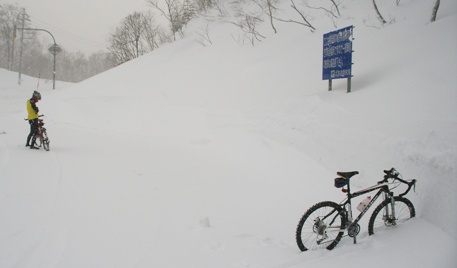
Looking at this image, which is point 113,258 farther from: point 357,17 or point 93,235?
point 357,17

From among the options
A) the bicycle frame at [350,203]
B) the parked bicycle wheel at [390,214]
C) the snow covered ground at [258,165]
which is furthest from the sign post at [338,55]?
the bicycle frame at [350,203]

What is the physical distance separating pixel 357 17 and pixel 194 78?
8.83 m

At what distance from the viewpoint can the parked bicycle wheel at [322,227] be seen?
3.83 m

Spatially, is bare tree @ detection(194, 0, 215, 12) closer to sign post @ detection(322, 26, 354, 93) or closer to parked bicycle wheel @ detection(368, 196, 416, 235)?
sign post @ detection(322, 26, 354, 93)

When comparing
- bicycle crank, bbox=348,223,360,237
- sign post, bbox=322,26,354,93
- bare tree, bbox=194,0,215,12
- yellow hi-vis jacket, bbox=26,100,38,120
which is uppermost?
bare tree, bbox=194,0,215,12

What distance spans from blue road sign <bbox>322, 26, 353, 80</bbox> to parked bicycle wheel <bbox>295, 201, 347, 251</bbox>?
4.93m

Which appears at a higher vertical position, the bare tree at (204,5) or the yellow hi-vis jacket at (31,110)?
the bare tree at (204,5)

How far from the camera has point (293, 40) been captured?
1451 cm

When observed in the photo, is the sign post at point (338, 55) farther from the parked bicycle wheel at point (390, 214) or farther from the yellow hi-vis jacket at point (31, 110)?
the yellow hi-vis jacket at point (31, 110)

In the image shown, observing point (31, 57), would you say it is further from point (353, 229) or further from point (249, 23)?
point (353, 229)

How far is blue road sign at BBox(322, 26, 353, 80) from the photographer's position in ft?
25.1

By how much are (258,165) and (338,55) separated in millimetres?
3950

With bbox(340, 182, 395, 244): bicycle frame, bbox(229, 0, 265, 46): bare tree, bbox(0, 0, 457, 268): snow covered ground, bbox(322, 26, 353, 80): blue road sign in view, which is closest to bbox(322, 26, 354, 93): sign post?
bbox(322, 26, 353, 80): blue road sign

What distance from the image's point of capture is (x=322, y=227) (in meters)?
3.83
